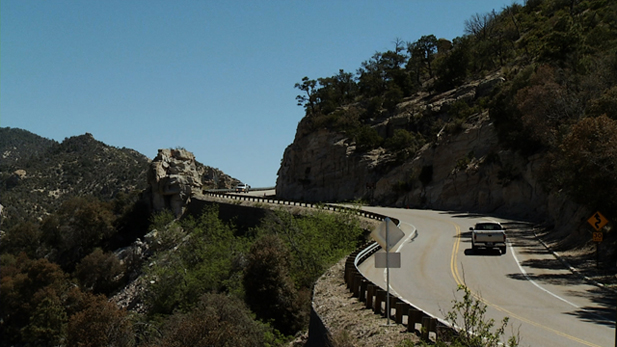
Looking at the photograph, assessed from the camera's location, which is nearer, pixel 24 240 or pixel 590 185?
pixel 590 185

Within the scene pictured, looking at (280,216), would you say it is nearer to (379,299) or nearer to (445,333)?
(379,299)

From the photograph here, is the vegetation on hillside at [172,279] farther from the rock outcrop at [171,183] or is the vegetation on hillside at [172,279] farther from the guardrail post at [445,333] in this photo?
the guardrail post at [445,333]

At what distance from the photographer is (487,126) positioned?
187 ft

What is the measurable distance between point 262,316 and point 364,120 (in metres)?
61.9

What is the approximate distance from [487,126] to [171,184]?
1522 inches

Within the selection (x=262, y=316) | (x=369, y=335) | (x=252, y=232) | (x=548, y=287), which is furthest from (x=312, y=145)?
(x=369, y=335)

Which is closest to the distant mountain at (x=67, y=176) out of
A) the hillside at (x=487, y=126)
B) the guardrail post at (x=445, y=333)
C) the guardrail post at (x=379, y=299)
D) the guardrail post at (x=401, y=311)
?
the hillside at (x=487, y=126)

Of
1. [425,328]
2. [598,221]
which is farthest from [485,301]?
[598,221]

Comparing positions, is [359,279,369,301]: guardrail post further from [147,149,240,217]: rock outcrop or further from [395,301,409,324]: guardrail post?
[147,149,240,217]: rock outcrop

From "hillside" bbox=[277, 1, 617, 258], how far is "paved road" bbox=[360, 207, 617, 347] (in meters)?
3.47

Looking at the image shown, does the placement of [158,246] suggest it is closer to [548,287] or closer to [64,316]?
[64,316]

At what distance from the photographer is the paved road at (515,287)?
1334cm

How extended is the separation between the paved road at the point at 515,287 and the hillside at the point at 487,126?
347cm

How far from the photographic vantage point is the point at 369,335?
12.7 meters
